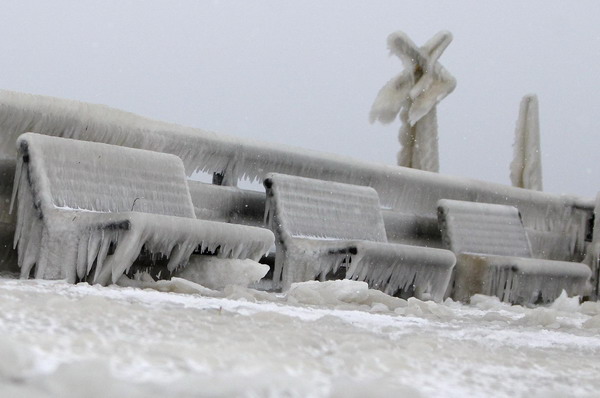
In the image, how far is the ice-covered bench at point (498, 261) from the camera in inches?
146

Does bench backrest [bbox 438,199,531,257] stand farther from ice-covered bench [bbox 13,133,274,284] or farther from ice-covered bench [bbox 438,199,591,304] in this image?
ice-covered bench [bbox 13,133,274,284]

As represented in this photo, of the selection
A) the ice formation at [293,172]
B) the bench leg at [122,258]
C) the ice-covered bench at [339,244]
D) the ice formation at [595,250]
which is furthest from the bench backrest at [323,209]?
the ice formation at [595,250]

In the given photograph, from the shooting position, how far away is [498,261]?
3713mm

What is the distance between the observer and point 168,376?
710mm

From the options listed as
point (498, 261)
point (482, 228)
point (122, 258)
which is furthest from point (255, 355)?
point (482, 228)

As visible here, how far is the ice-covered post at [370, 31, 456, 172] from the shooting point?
5.14m

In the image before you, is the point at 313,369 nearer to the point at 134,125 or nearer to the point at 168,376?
the point at 168,376

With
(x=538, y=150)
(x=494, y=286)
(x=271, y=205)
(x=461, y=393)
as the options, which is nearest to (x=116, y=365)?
(x=461, y=393)

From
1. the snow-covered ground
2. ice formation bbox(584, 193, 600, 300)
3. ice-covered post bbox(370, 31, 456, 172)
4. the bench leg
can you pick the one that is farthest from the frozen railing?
the snow-covered ground

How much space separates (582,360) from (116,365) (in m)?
0.76

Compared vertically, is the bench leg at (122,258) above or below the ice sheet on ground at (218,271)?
above

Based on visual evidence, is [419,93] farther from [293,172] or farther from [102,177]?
[102,177]

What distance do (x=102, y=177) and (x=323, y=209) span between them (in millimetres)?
993

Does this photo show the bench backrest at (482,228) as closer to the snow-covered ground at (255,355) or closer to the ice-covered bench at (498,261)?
the ice-covered bench at (498,261)
